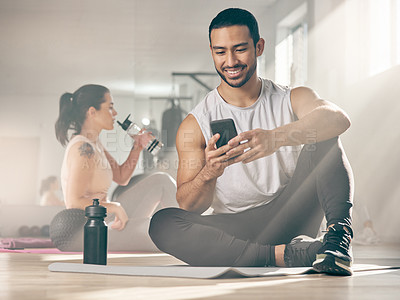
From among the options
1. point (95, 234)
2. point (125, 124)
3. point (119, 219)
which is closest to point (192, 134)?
point (95, 234)

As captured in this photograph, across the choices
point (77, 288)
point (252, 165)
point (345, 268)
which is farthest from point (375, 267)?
point (77, 288)

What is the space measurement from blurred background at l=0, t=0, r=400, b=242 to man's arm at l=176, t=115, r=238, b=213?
94 centimetres

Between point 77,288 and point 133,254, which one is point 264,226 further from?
point 133,254

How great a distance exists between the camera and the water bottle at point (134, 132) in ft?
9.14

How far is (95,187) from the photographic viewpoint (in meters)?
2.51

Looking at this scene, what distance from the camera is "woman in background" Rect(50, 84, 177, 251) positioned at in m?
2.34

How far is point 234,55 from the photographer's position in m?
1.96

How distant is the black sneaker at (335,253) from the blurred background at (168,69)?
1502 millimetres

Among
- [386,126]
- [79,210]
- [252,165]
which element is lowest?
[79,210]

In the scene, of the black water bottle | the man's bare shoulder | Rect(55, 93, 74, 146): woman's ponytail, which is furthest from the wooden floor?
Rect(55, 93, 74, 146): woman's ponytail

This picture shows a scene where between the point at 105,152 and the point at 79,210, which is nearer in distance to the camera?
the point at 79,210

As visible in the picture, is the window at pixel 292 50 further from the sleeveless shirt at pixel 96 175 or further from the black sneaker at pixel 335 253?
the black sneaker at pixel 335 253

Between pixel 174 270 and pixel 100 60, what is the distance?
1.78 m

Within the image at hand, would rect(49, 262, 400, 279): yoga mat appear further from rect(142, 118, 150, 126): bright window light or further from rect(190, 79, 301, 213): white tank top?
rect(142, 118, 150, 126): bright window light
